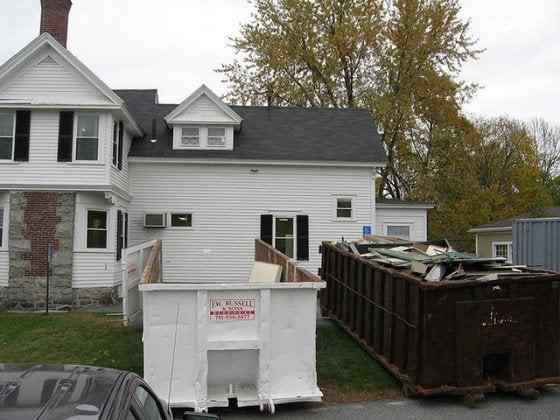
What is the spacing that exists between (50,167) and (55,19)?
548 cm

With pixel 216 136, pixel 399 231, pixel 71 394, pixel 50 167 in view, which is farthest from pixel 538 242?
pixel 71 394

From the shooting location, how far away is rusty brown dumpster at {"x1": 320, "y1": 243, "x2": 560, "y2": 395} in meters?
6.66

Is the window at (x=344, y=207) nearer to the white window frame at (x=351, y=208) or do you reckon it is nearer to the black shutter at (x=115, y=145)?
the white window frame at (x=351, y=208)

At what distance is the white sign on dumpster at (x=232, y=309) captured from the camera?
6336mm

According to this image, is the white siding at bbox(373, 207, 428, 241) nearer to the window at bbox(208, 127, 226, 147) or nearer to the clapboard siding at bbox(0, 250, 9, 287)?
the window at bbox(208, 127, 226, 147)

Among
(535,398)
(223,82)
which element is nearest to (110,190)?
(535,398)

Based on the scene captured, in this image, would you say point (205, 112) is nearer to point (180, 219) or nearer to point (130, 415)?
point (180, 219)

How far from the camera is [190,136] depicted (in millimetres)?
17688

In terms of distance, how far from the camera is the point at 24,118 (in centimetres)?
1437

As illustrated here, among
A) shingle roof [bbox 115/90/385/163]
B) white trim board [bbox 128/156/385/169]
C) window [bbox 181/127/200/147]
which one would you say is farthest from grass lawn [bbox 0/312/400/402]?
window [bbox 181/127/200/147]

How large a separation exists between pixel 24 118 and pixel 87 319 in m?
6.54

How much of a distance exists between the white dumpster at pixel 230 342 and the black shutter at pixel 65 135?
380 inches

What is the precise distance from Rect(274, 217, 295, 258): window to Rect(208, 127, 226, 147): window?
335 cm

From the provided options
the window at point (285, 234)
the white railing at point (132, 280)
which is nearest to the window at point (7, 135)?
the white railing at point (132, 280)
